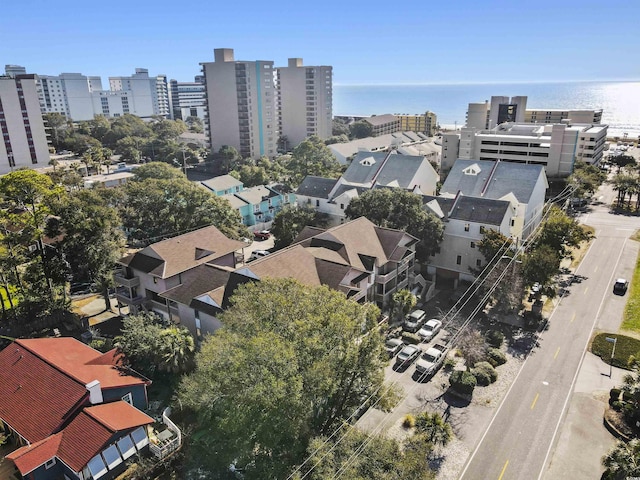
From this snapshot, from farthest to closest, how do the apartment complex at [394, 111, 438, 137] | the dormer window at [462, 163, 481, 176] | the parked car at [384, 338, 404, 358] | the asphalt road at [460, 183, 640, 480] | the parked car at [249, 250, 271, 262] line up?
1. the apartment complex at [394, 111, 438, 137]
2. the dormer window at [462, 163, 481, 176]
3. the parked car at [249, 250, 271, 262]
4. the parked car at [384, 338, 404, 358]
5. the asphalt road at [460, 183, 640, 480]

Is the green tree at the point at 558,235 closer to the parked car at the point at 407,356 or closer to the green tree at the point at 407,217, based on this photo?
the green tree at the point at 407,217

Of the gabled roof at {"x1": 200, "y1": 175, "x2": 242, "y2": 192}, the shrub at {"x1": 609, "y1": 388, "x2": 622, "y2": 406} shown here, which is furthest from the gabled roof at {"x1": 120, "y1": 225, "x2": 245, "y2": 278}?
the gabled roof at {"x1": 200, "y1": 175, "x2": 242, "y2": 192}

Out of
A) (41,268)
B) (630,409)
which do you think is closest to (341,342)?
(630,409)

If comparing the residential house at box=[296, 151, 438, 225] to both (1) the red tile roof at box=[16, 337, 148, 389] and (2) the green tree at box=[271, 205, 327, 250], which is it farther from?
(1) the red tile roof at box=[16, 337, 148, 389]

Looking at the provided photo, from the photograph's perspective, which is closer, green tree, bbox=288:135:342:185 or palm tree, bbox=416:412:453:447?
palm tree, bbox=416:412:453:447

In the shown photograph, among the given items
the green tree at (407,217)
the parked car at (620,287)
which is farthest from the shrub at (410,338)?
the parked car at (620,287)
